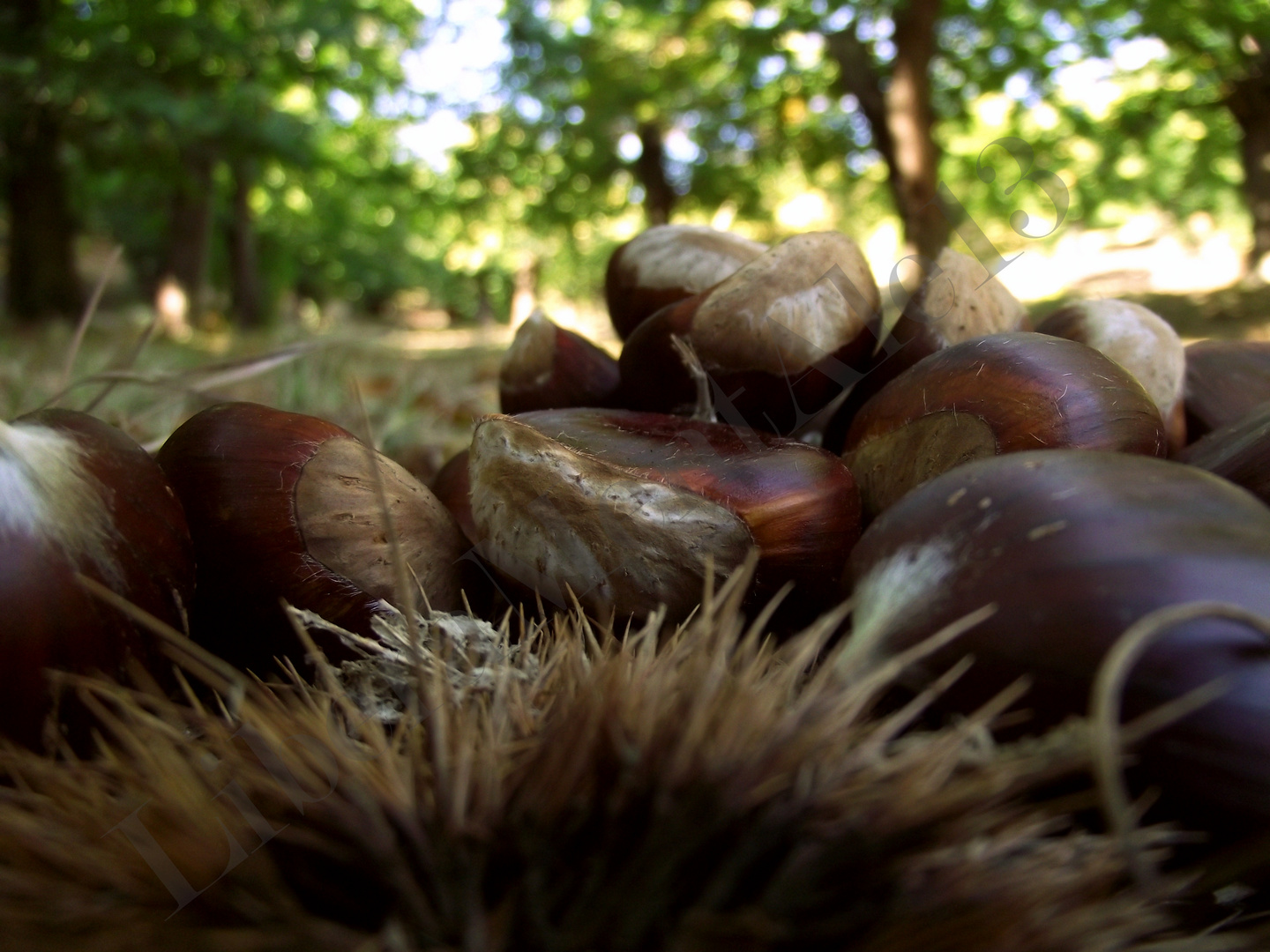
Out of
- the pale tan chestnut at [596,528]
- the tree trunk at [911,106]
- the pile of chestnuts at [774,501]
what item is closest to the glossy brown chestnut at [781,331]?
the pile of chestnuts at [774,501]

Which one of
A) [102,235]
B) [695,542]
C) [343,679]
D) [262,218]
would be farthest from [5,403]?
[102,235]

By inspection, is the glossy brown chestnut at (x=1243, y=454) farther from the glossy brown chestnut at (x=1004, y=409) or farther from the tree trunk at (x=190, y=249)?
the tree trunk at (x=190, y=249)

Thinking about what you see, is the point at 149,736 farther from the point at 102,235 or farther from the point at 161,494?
the point at 102,235

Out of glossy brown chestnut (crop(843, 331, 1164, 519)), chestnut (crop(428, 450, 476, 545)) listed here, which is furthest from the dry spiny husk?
chestnut (crop(428, 450, 476, 545))

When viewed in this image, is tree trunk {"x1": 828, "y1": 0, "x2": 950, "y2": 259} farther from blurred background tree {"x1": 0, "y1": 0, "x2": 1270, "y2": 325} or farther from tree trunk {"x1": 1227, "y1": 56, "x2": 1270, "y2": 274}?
tree trunk {"x1": 1227, "y1": 56, "x2": 1270, "y2": 274}

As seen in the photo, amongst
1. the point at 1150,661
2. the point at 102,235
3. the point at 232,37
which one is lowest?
the point at 102,235

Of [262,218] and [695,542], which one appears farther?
[262,218]

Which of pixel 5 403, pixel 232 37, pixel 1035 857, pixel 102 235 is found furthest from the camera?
pixel 102 235

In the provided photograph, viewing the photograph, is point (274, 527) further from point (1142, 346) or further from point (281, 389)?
point (281, 389)
